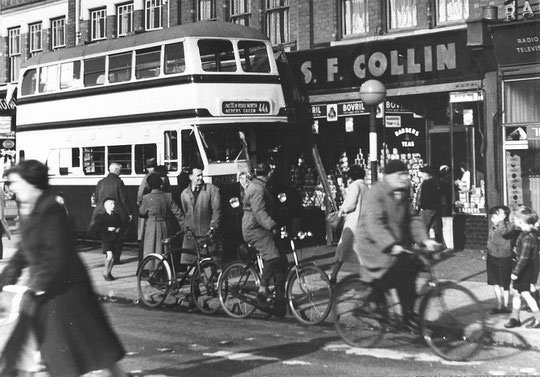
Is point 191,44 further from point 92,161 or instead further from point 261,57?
point 92,161

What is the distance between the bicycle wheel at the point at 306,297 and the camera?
9.66 meters

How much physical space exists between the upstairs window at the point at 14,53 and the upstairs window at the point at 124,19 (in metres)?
6.59

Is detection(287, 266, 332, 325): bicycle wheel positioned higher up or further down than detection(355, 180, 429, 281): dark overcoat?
further down

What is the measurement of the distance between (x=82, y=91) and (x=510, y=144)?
32.2 ft

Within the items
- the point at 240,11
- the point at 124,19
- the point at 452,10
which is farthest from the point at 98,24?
the point at 452,10

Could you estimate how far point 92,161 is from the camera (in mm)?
19312

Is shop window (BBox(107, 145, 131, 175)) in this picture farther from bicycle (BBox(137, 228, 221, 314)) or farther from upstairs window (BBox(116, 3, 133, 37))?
upstairs window (BBox(116, 3, 133, 37))

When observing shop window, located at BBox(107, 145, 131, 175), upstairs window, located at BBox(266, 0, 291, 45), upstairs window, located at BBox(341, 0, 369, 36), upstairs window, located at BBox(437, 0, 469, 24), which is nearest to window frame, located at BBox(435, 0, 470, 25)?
upstairs window, located at BBox(437, 0, 469, 24)

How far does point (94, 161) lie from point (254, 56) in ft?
15.2

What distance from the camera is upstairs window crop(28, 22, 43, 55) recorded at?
96.1 feet

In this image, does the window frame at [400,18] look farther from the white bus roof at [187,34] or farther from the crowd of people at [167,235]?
the crowd of people at [167,235]

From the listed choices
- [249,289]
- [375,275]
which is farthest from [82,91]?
[375,275]

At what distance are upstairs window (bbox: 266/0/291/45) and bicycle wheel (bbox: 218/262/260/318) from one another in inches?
448

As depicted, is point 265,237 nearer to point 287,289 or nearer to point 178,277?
point 287,289
